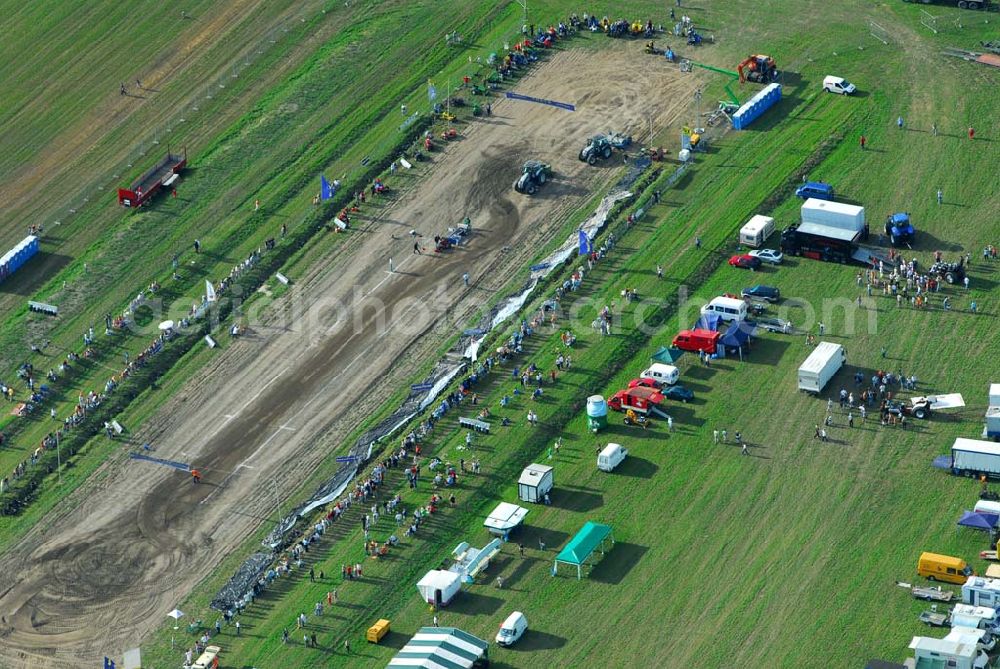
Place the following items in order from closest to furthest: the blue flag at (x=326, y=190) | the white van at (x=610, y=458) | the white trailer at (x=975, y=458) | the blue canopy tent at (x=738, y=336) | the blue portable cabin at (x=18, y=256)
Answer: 1. the white trailer at (x=975, y=458)
2. the white van at (x=610, y=458)
3. the blue canopy tent at (x=738, y=336)
4. the blue portable cabin at (x=18, y=256)
5. the blue flag at (x=326, y=190)

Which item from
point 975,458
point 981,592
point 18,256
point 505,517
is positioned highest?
point 975,458

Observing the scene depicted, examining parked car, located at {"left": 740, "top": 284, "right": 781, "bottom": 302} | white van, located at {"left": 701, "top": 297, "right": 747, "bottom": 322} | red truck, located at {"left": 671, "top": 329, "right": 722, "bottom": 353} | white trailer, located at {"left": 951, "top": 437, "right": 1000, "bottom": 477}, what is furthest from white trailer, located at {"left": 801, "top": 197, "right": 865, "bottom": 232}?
white trailer, located at {"left": 951, "top": 437, "right": 1000, "bottom": 477}

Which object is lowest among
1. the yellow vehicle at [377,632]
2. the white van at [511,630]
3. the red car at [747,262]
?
the yellow vehicle at [377,632]

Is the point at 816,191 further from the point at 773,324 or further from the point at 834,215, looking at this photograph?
the point at 773,324

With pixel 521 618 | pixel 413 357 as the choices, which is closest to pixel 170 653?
pixel 521 618

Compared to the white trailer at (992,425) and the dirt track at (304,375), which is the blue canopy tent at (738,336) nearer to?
the white trailer at (992,425)

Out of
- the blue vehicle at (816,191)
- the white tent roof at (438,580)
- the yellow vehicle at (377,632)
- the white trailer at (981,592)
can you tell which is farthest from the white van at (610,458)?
the blue vehicle at (816,191)

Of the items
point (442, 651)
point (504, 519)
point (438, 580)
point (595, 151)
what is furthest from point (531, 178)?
point (442, 651)
